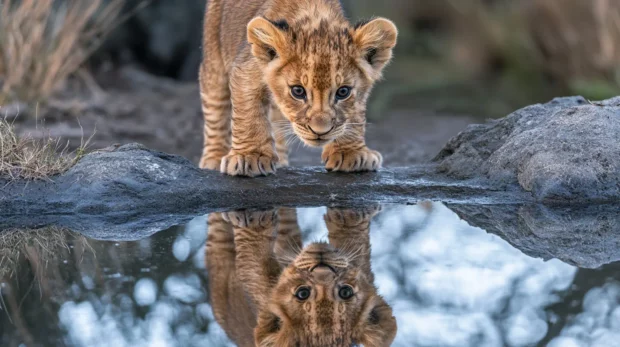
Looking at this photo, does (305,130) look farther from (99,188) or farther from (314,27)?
(99,188)

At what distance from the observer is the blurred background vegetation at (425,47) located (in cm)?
955

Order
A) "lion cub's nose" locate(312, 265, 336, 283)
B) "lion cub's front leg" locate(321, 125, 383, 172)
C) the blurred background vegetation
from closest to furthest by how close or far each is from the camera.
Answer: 1. "lion cub's nose" locate(312, 265, 336, 283)
2. "lion cub's front leg" locate(321, 125, 383, 172)
3. the blurred background vegetation

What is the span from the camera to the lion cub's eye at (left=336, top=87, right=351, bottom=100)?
5.27 m

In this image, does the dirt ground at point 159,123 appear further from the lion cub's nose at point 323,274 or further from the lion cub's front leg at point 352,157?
the lion cub's nose at point 323,274

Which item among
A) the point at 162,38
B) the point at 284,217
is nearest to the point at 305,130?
the point at 284,217

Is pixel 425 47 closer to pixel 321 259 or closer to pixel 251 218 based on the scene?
pixel 251 218

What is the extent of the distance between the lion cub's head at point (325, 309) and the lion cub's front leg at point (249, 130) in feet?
4.45

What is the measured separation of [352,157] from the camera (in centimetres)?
595

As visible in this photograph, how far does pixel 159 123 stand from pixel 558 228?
18.7 ft

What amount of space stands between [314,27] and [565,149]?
1.60 metres

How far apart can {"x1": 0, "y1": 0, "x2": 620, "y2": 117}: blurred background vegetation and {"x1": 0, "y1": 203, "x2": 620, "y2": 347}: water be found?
474 centimetres

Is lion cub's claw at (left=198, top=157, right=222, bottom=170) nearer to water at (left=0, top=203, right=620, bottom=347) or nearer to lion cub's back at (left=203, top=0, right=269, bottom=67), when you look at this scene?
lion cub's back at (left=203, top=0, right=269, bottom=67)

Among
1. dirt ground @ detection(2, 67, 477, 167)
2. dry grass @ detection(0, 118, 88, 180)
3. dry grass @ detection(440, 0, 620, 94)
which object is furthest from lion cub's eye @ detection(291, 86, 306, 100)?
dry grass @ detection(440, 0, 620, 94)

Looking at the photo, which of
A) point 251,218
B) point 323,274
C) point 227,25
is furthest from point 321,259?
point 227,25
